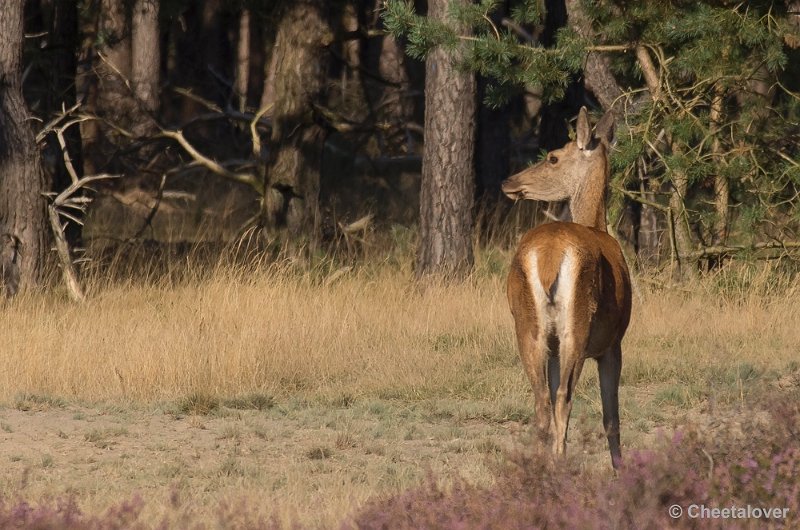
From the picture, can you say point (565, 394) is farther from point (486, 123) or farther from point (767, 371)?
point (486, 123)

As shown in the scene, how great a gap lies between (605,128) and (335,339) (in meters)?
3.37

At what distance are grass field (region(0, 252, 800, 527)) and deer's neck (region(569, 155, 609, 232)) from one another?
4.17 feet

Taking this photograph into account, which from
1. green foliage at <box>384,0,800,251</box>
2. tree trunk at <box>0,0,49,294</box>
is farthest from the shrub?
tree trunk at <box>0,0,49,294</box>

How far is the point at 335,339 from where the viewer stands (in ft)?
36.3

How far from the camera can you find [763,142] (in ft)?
42.3

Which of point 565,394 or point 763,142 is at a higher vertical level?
point 763,142

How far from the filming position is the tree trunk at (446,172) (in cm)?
1406

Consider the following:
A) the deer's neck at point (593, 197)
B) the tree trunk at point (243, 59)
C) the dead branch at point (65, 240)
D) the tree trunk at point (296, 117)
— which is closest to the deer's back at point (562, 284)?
the deer's neck at point (593, 197)

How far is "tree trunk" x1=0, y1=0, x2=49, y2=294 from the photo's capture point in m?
12.9

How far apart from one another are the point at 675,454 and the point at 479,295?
291 inches

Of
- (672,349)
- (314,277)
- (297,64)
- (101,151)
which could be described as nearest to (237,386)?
(672,349)

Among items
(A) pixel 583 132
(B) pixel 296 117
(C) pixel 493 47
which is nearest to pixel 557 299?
(A) pixel 583 132

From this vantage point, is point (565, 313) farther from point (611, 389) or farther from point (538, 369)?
point (611, 389)

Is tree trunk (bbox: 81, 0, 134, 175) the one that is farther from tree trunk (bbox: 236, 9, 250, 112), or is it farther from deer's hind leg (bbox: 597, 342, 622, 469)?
deer's hind leg (bbox: 597, 342, 622, 469)
